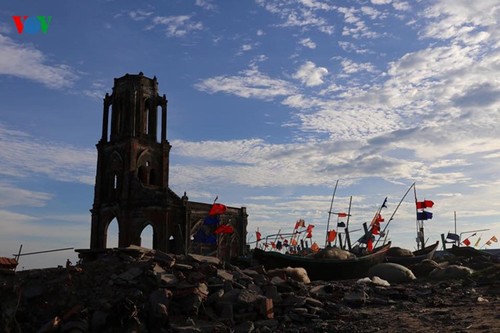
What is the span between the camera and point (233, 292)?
12.5m

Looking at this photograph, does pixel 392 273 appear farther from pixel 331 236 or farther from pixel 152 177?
pixel 152 177

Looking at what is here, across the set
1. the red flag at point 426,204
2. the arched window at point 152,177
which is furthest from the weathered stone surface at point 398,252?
the arched window at point 152,177

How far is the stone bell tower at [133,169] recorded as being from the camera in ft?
128

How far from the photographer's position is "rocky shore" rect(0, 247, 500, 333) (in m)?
10.8

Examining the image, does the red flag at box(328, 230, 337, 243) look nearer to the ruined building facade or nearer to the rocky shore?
the ruined building facade

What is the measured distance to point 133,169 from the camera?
40.4 metres

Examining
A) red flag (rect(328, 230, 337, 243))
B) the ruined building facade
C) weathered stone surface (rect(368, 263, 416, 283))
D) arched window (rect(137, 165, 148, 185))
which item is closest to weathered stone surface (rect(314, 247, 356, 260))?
weathered stone surface (rect(368, 263, 416, 283))

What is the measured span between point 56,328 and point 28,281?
116 inches

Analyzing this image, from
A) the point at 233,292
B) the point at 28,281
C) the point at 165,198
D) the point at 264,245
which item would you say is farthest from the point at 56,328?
the point at 264,245

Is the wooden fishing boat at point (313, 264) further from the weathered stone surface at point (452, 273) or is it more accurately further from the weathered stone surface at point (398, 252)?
the weathered stone surface at point (398, 252)

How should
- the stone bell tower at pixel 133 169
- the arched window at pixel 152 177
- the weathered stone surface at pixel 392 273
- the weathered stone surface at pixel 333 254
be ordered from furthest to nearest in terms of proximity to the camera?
1. the arched window at pixel 152 177
2. the stone bell tower at pixel 133 169
3. the weathered stone surface at pixel 333 254
4. the weathered stone surface at pixel 392 273

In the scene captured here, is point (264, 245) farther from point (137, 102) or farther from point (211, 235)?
point (137, 102)

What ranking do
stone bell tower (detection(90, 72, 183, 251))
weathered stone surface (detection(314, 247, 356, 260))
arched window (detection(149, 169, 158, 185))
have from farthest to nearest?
arched window (detection(149, 169, 158, 185)), stone bell tower (detection(90, 72, 183, 251)), weathered stone surface (detection(314, 247, 356, 260))

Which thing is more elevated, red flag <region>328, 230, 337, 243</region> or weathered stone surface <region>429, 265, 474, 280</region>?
red flag <region>328, 230, 337, 243</region>
